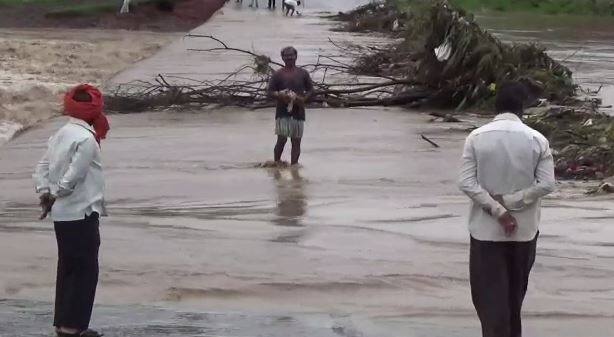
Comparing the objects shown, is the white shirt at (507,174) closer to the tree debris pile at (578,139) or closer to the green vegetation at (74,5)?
the tree debris pile at (578,139)

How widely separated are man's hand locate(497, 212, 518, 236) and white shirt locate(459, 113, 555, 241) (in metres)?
0.02

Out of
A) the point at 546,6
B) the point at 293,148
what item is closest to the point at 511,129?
the point at 293,148

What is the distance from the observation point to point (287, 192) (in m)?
12.8

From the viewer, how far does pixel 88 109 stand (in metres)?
6.75

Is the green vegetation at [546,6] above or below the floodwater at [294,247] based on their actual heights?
below

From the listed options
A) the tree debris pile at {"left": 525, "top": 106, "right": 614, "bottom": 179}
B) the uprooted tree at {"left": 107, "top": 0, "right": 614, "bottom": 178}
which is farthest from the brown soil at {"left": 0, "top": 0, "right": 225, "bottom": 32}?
the tree debris pile at {"left": 525, "top": 106, "right": 614, "bottom": 179}

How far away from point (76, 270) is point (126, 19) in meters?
43.5

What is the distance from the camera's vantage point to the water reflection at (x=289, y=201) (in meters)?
10.7

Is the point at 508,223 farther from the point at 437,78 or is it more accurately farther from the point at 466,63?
the point at 437,78

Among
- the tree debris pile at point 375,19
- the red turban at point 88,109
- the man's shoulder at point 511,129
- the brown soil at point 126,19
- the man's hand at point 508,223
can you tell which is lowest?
the brown soil at point 126,19

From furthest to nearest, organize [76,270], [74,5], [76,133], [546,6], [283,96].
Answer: [546,6] → [74,5] → [283,96] → [76,270] → [76,133]

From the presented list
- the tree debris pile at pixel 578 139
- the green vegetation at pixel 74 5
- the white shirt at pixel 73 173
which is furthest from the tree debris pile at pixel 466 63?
the green vegetation at pixel 74 5

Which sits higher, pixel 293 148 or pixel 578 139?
pixel 578 139

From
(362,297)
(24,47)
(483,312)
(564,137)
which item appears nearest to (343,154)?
(564,137)
